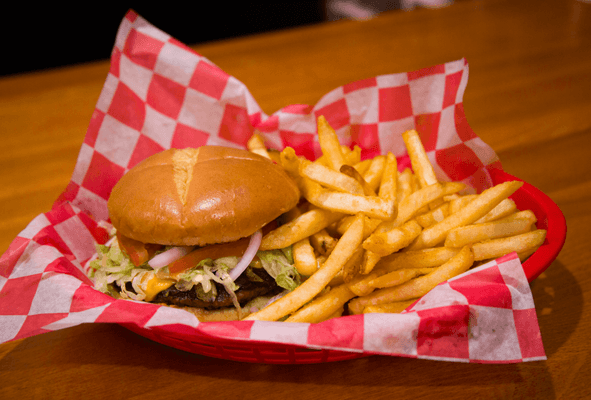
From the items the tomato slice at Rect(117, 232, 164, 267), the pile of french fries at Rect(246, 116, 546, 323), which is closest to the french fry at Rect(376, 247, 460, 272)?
the pile of french fries at Rect(246, 116, 546, 323)

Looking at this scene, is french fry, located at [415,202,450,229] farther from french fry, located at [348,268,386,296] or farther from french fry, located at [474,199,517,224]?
french fry, located at [348,268,386,296]

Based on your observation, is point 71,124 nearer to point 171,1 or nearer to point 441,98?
point 441,98

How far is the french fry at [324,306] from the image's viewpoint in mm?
1575

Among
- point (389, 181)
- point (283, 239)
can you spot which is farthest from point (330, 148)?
point (283, 239)

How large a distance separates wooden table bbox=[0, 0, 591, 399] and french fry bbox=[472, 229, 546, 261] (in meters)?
0.29

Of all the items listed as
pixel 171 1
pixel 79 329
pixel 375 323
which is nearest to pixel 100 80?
pixel 171 1

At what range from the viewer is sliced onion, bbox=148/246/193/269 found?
1750 mm

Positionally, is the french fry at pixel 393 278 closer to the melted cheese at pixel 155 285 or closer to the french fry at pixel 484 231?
the french fry at pixel 484 231

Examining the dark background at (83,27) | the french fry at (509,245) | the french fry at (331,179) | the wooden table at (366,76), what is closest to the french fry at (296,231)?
the french fry at (331,179)

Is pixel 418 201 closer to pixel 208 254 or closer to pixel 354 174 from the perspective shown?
pixel 354 174

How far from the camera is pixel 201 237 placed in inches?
66.5

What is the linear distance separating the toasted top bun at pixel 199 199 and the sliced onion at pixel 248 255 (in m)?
0.08

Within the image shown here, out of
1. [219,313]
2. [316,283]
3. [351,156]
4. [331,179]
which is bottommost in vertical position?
[219,313]

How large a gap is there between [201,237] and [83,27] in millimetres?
5913
